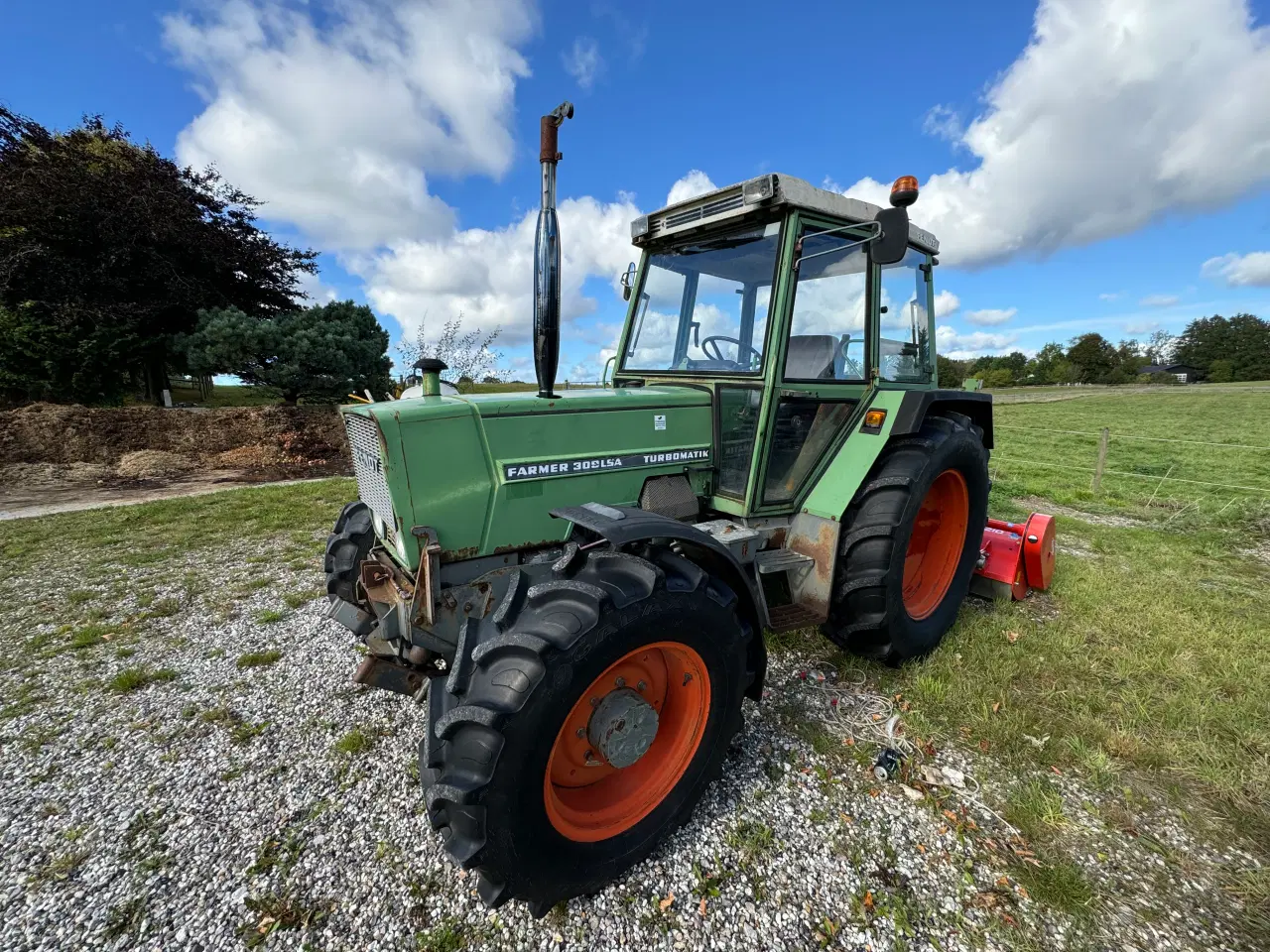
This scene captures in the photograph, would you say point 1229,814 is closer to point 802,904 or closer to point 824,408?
point 802,904

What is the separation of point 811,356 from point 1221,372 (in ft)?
285

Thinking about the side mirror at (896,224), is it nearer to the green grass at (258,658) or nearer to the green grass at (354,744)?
the green grass at (354,744)

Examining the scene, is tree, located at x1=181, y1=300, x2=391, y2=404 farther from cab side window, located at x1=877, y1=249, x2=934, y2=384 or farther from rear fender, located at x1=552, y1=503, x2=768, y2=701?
rear fender, located at x1=552, y1=503, x2=768, y2=701

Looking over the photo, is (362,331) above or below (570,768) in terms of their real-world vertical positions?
above

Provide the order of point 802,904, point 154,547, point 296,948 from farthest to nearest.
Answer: point 154,547 < point 802,904 < point 296,948

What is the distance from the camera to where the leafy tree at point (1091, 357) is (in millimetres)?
68231

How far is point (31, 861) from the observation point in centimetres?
205

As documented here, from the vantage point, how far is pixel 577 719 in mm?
1972

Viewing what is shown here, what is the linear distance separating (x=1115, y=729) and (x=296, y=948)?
11.2 feet

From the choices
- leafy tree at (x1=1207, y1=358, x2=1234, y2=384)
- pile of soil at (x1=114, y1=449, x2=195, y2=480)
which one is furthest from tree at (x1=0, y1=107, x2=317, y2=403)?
leafy tree at (x1=1207, y1=358, x2=1234, y2=384)

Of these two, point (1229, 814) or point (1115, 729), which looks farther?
point (1115, 729)

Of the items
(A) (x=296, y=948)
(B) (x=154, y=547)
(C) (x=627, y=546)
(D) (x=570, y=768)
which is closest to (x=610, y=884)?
(D) (x=570, y=768)

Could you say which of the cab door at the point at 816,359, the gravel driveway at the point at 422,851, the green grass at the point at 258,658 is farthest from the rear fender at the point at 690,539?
the green grass at the point at 258,658

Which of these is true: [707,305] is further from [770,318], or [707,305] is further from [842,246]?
[842,246]
